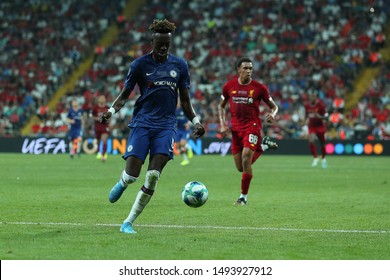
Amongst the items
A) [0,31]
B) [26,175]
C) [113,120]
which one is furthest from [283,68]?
[26,175]

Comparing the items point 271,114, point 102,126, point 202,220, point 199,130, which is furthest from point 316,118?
point 199,130

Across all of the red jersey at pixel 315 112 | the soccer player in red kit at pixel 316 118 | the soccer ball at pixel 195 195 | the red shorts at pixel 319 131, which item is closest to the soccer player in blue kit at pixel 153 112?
the soccer ball at pixel 195 195

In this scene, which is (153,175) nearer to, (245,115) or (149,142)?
(149,142)

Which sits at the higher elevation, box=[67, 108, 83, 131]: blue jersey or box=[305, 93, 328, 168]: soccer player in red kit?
box=[305, 93, 328, 168]: soccer player in red kit

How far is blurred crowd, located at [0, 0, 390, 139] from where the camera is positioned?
4656cm

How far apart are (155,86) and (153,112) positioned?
1.13 feet

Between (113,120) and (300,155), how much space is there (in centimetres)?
986

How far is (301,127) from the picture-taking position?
4519cm

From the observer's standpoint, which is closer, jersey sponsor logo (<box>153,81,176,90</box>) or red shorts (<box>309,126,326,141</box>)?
jersey sponsor logo (<box>153,81,176,90</box>)

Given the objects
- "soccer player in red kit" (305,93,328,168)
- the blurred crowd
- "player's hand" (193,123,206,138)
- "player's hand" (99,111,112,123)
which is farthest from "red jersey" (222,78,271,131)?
the blurred crowd

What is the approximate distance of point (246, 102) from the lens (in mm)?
17812

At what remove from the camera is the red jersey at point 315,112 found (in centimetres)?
3341

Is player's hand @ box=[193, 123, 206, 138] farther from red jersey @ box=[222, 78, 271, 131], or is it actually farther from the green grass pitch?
red jersey @ box=[222, 78, 271, 131]

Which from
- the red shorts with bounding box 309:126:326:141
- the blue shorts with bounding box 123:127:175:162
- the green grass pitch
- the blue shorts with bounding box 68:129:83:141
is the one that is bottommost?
the blue shorts with bounding box 68:129:83:141
